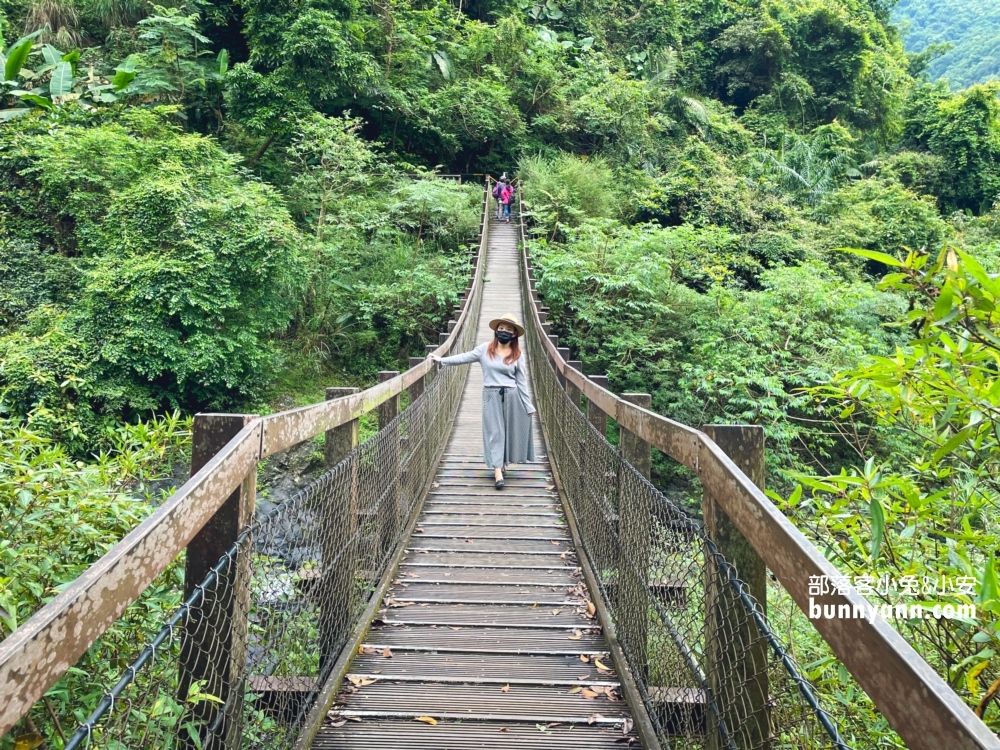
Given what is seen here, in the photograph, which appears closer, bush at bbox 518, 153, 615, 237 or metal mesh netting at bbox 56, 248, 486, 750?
metal mesh netting at bbox 56, 248, 486, 750

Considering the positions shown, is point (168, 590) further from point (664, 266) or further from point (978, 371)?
point (664, 266)

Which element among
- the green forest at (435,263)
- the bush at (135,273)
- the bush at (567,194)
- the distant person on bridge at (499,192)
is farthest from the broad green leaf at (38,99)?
the distant person on bridge at (499,192)

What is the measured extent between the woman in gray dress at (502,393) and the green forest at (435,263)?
206cm

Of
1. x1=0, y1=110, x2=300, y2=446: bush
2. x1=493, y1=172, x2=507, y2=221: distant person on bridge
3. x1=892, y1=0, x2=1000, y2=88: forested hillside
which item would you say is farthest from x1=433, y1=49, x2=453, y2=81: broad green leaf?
x1=892, y1=0, x2=1000, y2=88: forested hillside

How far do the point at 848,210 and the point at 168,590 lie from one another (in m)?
20.5

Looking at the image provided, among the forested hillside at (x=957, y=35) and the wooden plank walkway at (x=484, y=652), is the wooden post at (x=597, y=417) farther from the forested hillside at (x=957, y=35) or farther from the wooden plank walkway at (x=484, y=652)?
the forested hillside at (x=957, y=35)

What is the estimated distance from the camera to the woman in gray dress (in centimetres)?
509

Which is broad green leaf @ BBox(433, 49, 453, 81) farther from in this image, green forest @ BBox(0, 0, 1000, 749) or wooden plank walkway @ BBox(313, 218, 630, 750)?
wooden plank walkway @ BBox(313, 218, 630, 750)

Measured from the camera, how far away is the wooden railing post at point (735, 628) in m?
1.42

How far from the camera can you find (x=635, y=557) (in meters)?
2.36

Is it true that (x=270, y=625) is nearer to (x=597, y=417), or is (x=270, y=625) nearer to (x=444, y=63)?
(x=597, y=417)

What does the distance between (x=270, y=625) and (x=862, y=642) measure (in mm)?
1605

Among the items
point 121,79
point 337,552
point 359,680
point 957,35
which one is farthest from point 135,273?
point 957,35

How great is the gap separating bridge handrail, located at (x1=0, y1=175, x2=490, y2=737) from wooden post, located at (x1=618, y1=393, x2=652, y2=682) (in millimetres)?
1297
